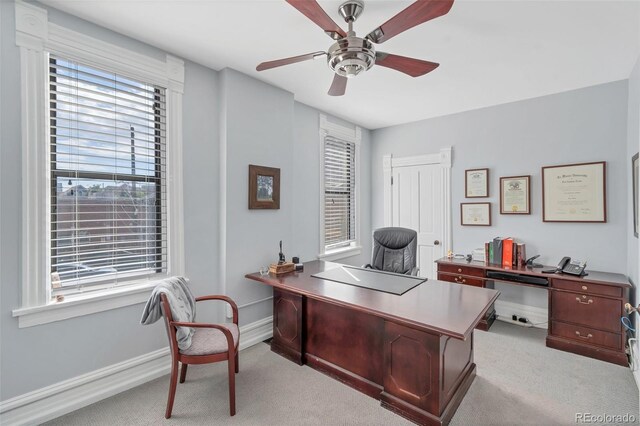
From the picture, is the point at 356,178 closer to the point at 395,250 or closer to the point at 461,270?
the point at 395,250

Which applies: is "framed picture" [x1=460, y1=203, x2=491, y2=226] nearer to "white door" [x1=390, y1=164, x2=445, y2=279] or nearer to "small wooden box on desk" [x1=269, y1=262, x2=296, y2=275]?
"white door" [x1=390, y1=164, x2=445, y2=279]

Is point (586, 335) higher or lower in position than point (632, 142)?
lower

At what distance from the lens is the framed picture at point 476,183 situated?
153 inches

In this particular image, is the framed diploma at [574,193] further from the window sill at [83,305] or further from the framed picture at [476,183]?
the window sill at [83,305]

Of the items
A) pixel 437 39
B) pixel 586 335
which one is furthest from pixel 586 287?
pixel 437 39

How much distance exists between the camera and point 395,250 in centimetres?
360

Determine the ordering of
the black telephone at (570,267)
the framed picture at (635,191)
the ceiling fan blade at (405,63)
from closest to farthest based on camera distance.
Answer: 1. the ceiling fan blade at (405,63)
2. the framed picture at (635,191)
3. the black telephone at (570,267)

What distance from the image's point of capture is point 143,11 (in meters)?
2.01

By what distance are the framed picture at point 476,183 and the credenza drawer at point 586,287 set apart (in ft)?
4.44

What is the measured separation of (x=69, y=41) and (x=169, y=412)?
2641 millimetres

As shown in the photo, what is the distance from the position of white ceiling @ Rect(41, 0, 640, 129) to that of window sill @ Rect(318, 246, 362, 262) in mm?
2154

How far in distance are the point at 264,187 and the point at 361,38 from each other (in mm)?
1803

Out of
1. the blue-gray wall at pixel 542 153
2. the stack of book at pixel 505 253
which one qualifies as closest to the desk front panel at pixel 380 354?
the stack of book at pixel 505 253

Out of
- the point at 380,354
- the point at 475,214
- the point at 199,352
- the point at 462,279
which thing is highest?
the point at 475,214
